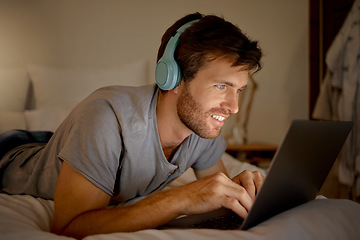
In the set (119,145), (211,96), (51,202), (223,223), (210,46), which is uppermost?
(210,46)

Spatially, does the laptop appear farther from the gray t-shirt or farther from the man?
the gray t-shirt

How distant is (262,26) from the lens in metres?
2.46

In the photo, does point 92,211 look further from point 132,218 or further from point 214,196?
point 214,196

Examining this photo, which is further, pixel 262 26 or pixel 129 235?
pixel 262 26

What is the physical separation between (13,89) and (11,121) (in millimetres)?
307

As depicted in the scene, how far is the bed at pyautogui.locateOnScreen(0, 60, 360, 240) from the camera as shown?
0.56 metres

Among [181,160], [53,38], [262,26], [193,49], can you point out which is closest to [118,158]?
[181,160]

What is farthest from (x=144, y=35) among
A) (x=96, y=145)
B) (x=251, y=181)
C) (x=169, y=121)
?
(x=251, y=181)

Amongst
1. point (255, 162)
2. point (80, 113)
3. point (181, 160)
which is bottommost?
point (255, 162)

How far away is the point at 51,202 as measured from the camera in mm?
1009

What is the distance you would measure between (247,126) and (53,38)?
162 centimetres

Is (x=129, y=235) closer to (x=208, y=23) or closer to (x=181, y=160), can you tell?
(x=181, y=160)

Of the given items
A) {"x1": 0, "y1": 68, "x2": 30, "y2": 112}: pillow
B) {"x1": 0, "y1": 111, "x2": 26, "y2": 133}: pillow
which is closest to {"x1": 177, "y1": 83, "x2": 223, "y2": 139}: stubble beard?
{"x1": 0, "y1": 111, "x2": 26, "y2": 133}: pillow

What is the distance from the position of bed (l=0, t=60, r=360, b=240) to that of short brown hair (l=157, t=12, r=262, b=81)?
473 millimetres
